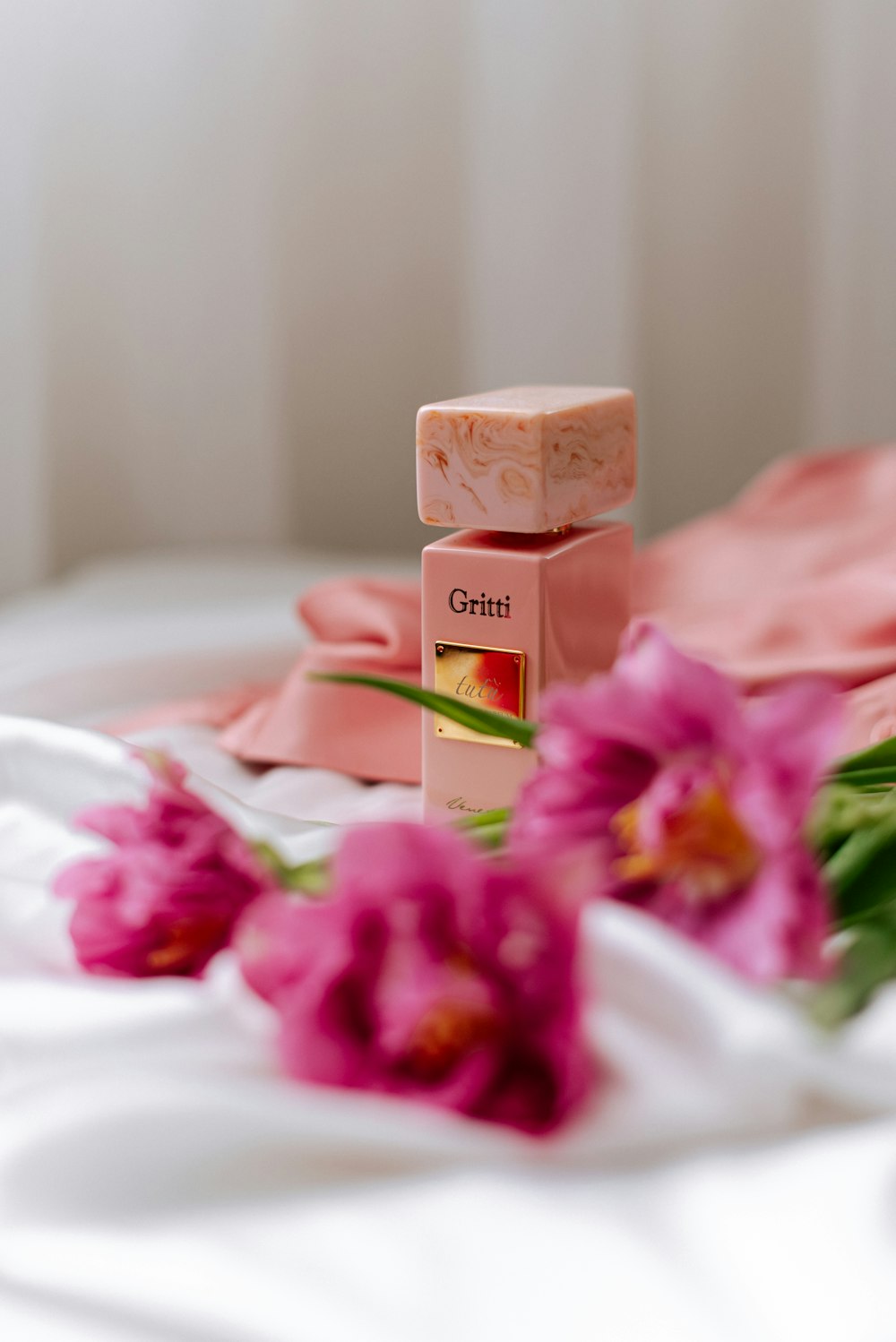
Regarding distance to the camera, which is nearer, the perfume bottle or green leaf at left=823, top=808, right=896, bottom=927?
green leaf at left=823, top=808, right=896, bottom=927

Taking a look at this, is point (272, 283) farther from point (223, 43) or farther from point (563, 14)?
point (563, 14)

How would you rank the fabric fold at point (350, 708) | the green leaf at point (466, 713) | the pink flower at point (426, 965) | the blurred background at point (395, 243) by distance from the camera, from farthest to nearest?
the blurred background at point (395, 243), the fabric fold at point (350, 708), the green leaf at point (466, 713), the pink flower at point (426, 965)

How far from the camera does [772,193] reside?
170cm

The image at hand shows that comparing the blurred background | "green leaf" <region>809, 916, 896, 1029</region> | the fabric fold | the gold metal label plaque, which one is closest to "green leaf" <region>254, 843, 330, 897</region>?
"green leaf" <region>809, 916, 896, 1029</region>

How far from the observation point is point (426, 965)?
0.33 m

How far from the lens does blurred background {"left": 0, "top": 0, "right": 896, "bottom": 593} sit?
1.46 m

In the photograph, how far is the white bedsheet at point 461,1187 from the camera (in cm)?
34

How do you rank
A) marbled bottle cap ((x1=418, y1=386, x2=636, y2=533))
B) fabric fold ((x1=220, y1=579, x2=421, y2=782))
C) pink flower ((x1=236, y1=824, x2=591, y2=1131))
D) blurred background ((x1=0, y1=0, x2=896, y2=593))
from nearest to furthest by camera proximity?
pink flower ((x1=236, y1=824, x2=591, y2=1131))
marbled bottle cap ((x1=418, y1=386, x2=636, y2=533))
fabric fold ((x1=220, y1=579, x2=421, y2=782))
blurred background ((x1=0, y1=0, x2=896, y2=593))

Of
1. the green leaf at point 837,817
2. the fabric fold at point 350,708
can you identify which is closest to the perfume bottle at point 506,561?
the fabric fold at point 350,708

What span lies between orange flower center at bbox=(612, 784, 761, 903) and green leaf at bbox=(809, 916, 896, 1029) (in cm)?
6

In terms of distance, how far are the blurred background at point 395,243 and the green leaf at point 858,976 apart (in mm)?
1064

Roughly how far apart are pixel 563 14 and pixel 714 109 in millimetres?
255

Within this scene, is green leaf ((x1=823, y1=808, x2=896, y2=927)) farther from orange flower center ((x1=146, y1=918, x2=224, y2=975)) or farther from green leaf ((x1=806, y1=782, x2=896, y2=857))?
orange flower center ((x1=146, y1=918, x2=224, y2=975))

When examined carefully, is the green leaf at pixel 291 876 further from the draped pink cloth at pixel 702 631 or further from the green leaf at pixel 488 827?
the draped pink cloth at pixel 702 631
